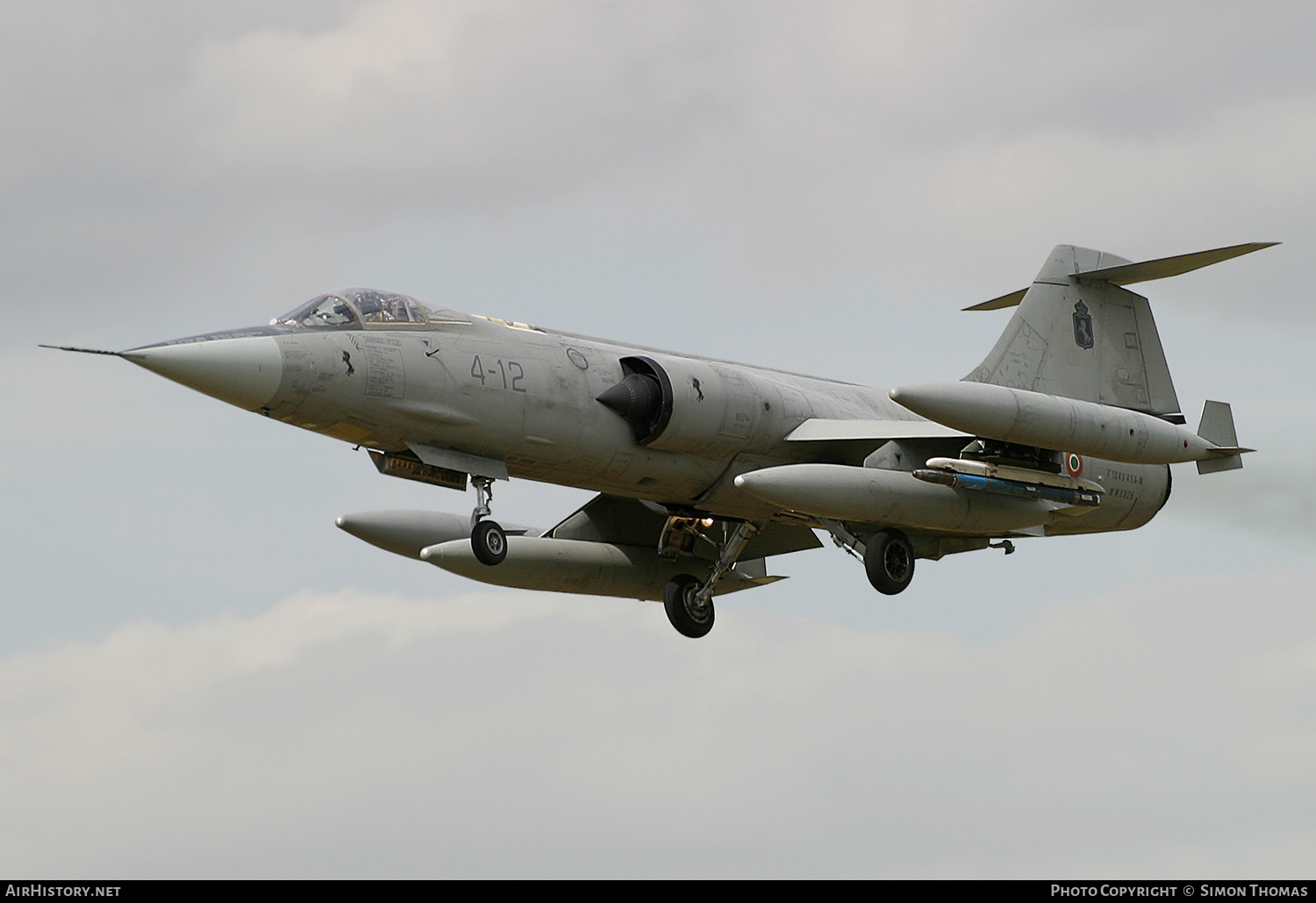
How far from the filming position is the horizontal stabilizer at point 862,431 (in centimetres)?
2083

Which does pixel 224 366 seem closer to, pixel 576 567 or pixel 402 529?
pixel 402 529

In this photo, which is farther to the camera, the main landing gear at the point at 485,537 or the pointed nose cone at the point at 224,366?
the main landing gear at the point at 485,537

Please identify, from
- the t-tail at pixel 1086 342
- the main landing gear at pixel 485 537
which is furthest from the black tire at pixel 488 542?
the t-tail at pixel 1086 342

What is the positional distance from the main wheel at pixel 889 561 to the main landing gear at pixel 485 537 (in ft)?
15.0

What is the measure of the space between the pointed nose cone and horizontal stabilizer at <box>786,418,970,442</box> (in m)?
6.41

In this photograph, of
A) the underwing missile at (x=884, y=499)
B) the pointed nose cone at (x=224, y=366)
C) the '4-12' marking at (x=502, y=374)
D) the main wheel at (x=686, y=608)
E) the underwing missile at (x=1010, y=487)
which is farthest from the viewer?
the main wheel at (x=686, y=608)

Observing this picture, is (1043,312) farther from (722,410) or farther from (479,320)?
(479,320)

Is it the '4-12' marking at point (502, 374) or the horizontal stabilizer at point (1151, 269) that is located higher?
the horizontal stabilizer at point (1151, 269)

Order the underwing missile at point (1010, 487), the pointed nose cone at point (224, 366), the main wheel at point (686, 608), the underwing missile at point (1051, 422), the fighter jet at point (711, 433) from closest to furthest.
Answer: the pointed nose cone at point (224, 366) < the underwing missile at point (1051, 422) < the fighter jet at point (711, 433) < the underwing missile at point (1010, 487) < the main wheel at point (686, 608)

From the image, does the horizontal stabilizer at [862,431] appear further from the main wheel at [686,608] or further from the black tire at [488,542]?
the black tire at [488,542]

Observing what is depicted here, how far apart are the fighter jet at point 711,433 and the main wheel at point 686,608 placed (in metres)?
0.03

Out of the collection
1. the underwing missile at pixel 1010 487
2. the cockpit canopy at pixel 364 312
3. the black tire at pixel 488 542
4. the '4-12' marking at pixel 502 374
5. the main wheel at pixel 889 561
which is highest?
the cockpit canopy at pixel 364 312
